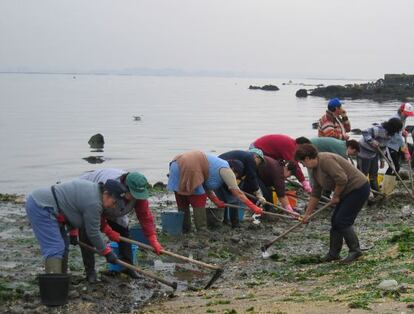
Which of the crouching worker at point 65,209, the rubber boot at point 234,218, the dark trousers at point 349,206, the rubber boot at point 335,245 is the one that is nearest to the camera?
the crouching worker at point 65,209

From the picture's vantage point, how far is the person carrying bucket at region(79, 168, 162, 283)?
7289mm

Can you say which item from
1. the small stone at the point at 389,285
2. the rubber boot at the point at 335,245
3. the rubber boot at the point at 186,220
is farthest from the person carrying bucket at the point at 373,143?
the small stone at the point at 389,285

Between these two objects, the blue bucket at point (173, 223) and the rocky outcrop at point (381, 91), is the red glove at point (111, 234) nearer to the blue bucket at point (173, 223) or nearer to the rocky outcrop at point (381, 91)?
the blue bucket at point (173, 223)

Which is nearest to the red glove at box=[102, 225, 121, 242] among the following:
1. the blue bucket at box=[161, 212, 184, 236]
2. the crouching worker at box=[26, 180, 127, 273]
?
the crouching worker at box=[26, 180, 127, 273]

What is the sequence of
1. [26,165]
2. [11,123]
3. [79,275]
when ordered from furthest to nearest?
[11,123], [26,165], [79,275]

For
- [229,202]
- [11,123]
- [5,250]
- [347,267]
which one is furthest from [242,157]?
[11,123]

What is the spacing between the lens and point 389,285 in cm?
668

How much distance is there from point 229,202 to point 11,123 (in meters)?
30.9

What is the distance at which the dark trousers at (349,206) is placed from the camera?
27.9ft

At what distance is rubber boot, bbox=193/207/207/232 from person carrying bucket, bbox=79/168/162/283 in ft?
8.08

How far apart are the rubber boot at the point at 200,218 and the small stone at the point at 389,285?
432 cm

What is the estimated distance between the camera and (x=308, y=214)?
8.87 meters

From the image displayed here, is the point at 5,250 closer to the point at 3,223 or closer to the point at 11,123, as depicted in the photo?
the point at 3,223

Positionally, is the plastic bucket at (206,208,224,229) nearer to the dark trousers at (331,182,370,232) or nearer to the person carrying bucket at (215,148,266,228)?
the person carrying bucket at (215,148,266,228)
